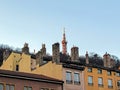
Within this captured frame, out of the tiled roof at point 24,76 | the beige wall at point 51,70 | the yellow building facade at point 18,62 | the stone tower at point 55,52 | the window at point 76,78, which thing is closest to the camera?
the tiled roof at point 24,76

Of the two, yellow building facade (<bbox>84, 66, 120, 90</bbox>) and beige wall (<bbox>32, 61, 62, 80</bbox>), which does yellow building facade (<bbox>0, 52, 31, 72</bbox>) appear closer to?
beige wall (<bbox>32, 61, 62, 80</bbox>)

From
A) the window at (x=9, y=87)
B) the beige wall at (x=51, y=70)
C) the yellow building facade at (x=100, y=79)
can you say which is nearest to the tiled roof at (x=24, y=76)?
the window at (x=9, y=87)

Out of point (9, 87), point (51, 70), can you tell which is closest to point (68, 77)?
point (51, 70)

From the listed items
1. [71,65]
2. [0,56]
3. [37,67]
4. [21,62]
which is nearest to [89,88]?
[71,65]

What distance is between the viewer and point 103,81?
212 ft

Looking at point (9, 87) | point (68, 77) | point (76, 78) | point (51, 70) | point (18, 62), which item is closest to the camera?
point (9, 87)

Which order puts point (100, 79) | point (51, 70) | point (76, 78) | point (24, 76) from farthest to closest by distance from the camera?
point (100, 79), point (51, 70), point (76, 78), point (24, 76)

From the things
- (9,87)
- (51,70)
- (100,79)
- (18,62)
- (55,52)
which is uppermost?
(55,52)

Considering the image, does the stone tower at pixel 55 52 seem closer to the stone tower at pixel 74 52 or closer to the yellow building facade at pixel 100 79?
the stone tower at pixel 74 52

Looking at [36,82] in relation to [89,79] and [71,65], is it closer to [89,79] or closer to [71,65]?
[71,65]

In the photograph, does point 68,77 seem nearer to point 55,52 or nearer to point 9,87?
point 55,52

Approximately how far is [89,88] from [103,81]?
493cm

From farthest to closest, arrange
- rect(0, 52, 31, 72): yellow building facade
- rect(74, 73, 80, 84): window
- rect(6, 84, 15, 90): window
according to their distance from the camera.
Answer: rect(0, 52, 31, 72): yellow building facade → rect(74, 73, 80, 84): window → rect(6, 84, 15, 90): window

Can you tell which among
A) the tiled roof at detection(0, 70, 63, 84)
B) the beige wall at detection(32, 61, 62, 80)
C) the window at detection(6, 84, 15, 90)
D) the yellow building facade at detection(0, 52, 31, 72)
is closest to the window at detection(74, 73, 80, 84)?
the beige wall at detection(32, 61, 62, 80)
